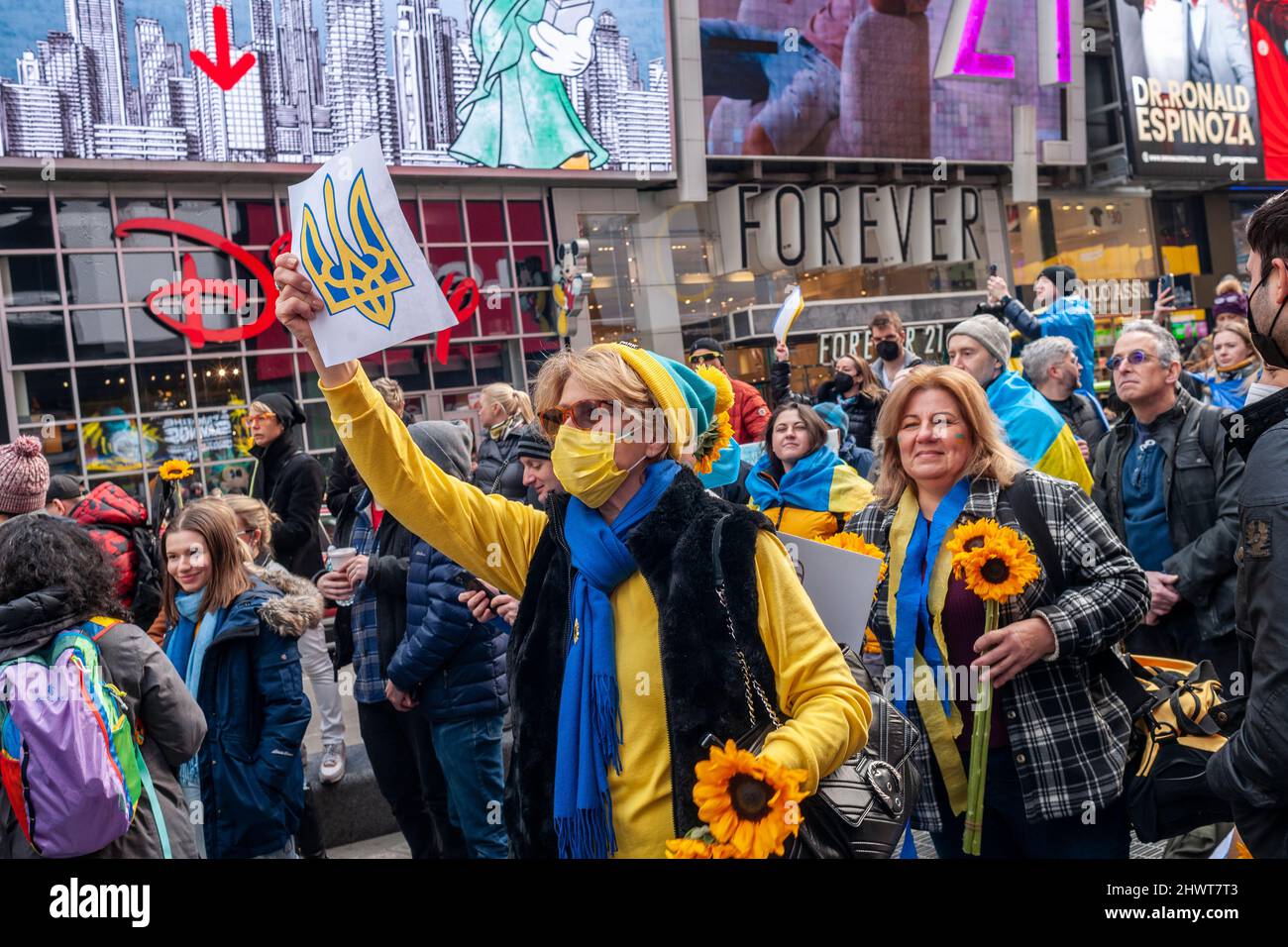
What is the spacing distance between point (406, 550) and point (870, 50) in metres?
19.3

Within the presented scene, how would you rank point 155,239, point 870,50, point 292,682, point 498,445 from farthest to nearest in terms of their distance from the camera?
point 870,50 < point 155,239 < point 498,445 < point 292,682

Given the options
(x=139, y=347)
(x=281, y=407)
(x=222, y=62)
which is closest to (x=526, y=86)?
(x=222, y=62)

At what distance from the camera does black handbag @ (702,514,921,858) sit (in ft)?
7.19

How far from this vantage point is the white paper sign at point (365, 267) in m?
2.40

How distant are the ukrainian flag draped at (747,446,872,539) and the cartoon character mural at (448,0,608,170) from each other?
13.2 meters

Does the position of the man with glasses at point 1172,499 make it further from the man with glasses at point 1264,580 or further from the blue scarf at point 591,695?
the blue scarf at point 591,695

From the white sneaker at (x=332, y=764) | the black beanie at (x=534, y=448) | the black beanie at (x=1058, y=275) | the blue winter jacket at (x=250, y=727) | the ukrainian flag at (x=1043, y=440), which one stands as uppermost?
the black beanie at (x=1058, y=275)

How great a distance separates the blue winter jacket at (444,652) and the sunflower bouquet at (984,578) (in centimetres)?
202

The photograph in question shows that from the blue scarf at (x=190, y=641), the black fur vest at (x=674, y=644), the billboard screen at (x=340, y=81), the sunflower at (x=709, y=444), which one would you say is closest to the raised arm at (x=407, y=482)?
the black fur vest at (x=674, y=644)

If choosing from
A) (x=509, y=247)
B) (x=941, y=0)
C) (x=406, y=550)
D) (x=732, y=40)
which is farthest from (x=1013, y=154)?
(x=406, y=550)

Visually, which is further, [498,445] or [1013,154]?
[1013,154]

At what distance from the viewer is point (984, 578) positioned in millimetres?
3029

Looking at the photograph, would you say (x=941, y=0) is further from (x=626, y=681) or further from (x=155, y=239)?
(x=626, y=681)

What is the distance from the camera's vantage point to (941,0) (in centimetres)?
2194
